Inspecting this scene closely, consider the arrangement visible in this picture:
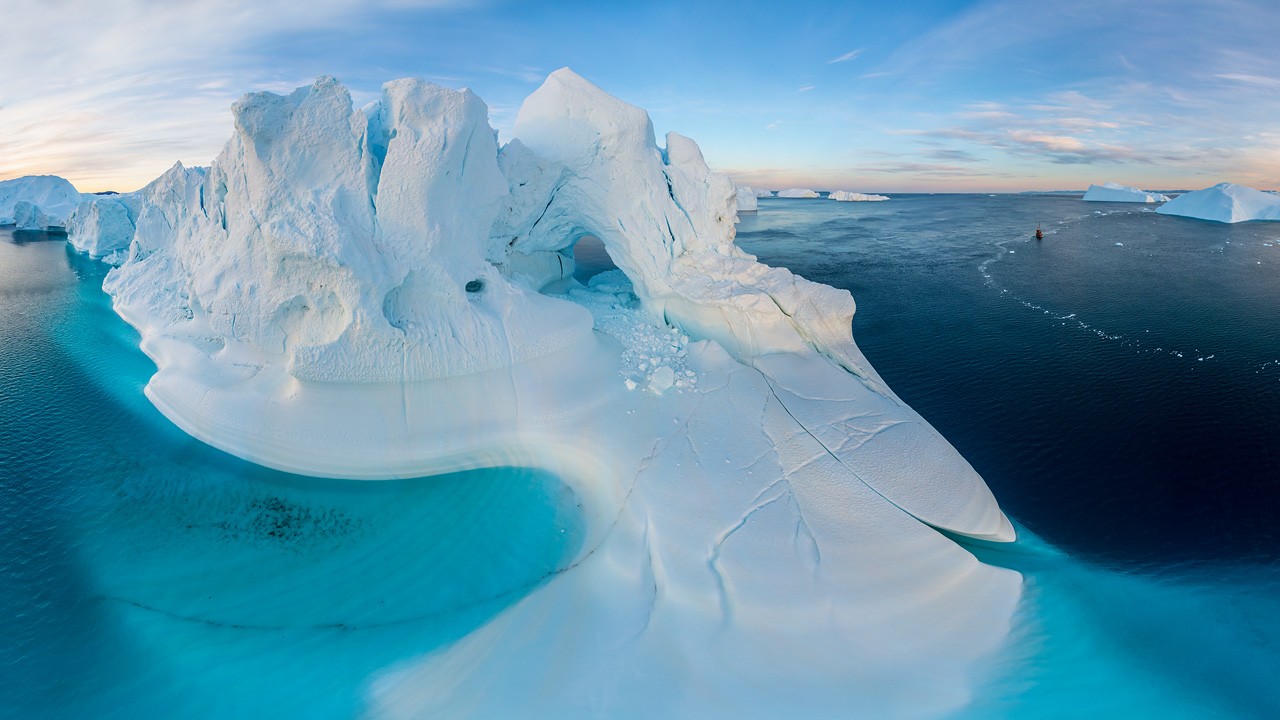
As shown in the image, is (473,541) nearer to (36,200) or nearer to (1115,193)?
(36,200)

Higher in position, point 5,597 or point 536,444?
point 536,444

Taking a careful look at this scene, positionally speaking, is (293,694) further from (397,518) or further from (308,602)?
(397,518)

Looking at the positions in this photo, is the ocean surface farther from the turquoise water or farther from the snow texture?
the snow texture

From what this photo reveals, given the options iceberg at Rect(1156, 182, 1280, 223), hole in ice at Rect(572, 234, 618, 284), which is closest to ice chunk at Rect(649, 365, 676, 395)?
hole in ice at Rect(572, 234, 618, 284)

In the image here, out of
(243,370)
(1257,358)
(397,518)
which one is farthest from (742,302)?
(1257,358)

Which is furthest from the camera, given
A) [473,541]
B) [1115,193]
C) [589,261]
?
[1115,193]

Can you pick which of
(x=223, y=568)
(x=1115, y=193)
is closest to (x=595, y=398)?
(x=223, y=568)
